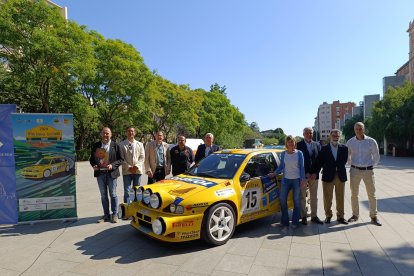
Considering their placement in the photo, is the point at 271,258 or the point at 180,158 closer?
the point at 271,258

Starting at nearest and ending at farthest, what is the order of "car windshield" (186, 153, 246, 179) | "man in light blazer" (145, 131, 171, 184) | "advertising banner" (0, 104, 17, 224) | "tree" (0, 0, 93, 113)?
"car windshield" (186, 153, 246, 179), "advertising banner" (0, 104, 17, 224), "man in light blazer" (145, 131, 171, 184), "tree" (0, 0, 93, 113)

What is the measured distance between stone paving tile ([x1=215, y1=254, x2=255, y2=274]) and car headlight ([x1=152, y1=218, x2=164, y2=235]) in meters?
0.95

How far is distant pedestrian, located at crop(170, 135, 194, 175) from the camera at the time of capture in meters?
7.01

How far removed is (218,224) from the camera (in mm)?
5008

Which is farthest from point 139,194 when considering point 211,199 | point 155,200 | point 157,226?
point 211,199

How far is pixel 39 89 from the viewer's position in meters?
25.6

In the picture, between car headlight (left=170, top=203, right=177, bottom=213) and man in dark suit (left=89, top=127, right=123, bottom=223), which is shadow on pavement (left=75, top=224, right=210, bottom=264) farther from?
man in dark suit (left=89, top=127, right=123, bottom=223)

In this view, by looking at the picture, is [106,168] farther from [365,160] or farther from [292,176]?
[365,160]

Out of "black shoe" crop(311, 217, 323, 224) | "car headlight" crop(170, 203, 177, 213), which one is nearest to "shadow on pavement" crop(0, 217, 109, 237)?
"car headlight" crop(170, 203, 177, 213)

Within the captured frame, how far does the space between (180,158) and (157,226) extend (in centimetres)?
260

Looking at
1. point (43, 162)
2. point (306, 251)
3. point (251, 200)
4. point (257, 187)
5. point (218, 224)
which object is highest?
point (43, 162)

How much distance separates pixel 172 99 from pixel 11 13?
20.6 metres

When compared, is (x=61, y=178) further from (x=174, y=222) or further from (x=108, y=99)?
(x=108, y=99)

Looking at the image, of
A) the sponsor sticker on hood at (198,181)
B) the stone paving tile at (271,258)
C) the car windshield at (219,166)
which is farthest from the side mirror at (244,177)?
the stone paving tile at (271,258)
